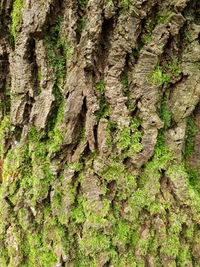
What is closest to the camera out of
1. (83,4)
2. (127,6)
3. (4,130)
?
(127,6)

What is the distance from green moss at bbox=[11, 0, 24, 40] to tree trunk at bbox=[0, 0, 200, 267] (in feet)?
0.05

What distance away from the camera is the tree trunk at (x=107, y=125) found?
6.82 feet

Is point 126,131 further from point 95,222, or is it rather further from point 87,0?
point 87,0

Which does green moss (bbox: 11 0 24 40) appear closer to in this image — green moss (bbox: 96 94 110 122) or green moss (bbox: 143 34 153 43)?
green moss (bbox: 96 94 110 122)

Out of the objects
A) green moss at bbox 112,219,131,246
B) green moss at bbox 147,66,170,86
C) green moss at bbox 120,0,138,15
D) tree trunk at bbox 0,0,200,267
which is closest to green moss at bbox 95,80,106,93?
tree trunk at bbox 0,0,200,267

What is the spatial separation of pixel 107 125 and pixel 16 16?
4.25ft

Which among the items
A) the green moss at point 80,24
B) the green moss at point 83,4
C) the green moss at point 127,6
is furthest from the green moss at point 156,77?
the green moss at point 83,4

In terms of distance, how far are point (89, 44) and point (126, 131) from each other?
0.79 meters

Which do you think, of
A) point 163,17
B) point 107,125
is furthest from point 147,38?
point 107,125

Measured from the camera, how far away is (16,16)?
88.0 inches

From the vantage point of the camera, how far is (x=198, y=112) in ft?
7.56

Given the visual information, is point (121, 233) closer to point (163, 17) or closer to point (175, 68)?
point (175, 68)

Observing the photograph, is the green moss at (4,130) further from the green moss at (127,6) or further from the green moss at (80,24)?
the green moss at (127,6)

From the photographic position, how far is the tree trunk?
2080 millimetres
